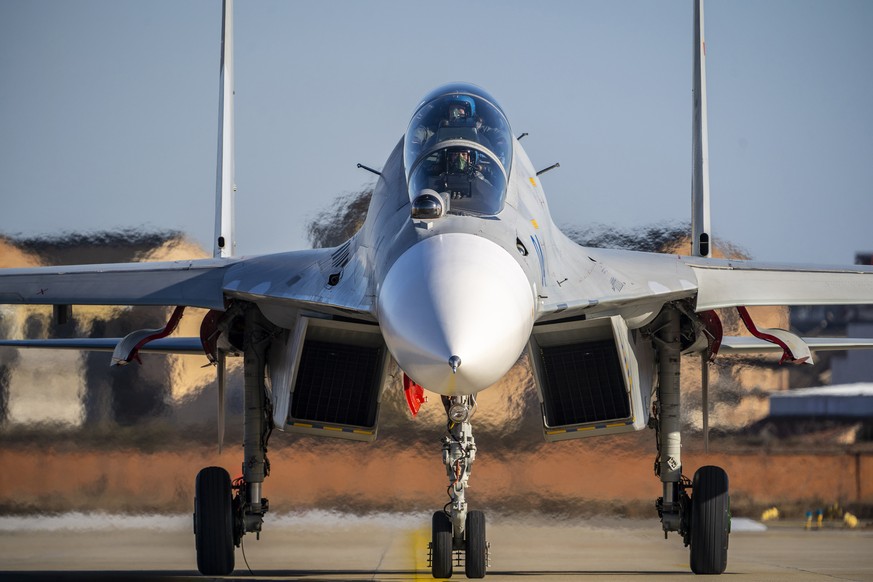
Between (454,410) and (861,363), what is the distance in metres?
8.48

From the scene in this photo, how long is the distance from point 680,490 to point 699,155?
345 centimetres

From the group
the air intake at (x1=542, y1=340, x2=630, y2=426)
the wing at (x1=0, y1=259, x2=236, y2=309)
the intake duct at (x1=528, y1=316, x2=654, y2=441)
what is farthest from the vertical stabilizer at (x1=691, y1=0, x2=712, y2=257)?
the wing at (x1=0, y1=259, x2=236, y2=309)

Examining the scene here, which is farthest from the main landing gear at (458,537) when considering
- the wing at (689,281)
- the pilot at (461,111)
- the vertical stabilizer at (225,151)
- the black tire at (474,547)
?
the vertical stabilizer at (225,151)

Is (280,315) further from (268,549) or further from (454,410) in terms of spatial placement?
(268,549)

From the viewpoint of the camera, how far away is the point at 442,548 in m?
8.89

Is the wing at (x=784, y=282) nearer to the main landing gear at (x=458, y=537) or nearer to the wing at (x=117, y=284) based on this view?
the main landing gear at (x=458, y=537)

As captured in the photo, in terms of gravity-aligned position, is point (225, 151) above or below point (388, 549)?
above

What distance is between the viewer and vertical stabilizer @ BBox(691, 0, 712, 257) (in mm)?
11680

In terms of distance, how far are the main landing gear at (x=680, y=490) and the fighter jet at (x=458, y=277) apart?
1 cm

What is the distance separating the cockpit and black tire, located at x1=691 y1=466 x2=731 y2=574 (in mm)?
2996

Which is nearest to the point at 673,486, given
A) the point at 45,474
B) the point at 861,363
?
the point at 861,363

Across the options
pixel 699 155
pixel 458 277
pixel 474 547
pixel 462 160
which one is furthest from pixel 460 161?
pixel 699 155

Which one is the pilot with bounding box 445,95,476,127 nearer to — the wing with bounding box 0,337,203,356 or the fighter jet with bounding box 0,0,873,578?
the fighter jet with bounding box 0,0,873,578

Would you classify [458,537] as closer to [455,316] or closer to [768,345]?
[455,316]
